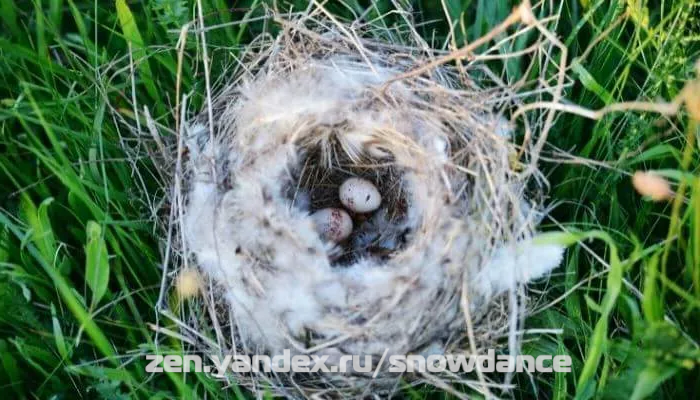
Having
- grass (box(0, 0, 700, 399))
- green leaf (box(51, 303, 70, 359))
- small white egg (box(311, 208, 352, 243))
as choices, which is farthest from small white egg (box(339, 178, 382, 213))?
green leaf (box(51, 303, 70, 359))

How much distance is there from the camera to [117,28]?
7.60 ft

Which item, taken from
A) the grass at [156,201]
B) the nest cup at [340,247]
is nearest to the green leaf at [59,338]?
the grass at [156,201]

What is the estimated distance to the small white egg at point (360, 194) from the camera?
2129mm

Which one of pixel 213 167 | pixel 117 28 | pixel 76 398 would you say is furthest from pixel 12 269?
pixel 117 28

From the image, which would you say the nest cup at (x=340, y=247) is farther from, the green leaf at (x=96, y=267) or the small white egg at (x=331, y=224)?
the green leaf at (x=96, y=267)

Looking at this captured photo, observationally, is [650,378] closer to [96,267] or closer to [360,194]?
[360,194]

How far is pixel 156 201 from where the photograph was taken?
2.08 metres

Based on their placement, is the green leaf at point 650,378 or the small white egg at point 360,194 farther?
the small white egg at point 360,194

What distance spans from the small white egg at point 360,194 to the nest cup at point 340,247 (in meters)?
0.09

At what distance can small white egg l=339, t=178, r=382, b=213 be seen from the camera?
2129 mm

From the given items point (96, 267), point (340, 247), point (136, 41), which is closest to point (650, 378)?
point (340, 247)

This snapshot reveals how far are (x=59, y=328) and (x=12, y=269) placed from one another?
0.24m

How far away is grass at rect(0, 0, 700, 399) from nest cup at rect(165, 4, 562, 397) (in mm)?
128

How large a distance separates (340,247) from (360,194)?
5.6 inches
